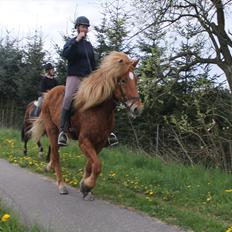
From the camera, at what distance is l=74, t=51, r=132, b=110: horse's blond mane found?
7.36m

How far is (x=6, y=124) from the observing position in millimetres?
27766

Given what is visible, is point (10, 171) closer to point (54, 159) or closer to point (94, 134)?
point (54, 159)

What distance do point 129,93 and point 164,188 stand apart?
2.22 meters

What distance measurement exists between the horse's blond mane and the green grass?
5.39 ft

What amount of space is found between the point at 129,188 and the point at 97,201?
4.10 feet

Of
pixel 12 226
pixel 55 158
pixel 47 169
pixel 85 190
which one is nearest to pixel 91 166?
pixel 85 190

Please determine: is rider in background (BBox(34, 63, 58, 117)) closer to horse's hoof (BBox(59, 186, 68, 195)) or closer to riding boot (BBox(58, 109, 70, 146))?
riding boot (BBox(58, 109, 70, 146))

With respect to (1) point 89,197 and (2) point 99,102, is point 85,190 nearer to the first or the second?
(1) point 89,197

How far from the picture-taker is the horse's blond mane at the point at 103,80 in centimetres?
736

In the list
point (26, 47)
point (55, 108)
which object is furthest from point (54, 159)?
point (26, 47)

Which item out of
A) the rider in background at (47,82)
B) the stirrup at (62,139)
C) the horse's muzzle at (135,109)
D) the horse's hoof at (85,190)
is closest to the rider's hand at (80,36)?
the stirrup at (62,139)

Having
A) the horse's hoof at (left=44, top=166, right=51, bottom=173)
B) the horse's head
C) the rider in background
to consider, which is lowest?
the horse's hoof at (left=44, top=166, right=51, bottom=173)

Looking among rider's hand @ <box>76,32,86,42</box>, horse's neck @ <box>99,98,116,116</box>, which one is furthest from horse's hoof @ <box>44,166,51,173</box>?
rider's hand @ <box>76,32,86,42</box>

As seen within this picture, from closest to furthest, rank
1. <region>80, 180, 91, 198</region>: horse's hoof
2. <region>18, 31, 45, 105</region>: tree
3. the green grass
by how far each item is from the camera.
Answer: the green grass → <region>80, 180, 91, 198</region>: horse's hoof → <region>18, 31, 45, 105</region>: tree
